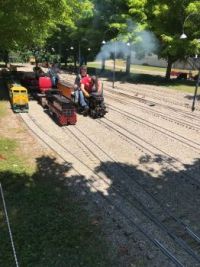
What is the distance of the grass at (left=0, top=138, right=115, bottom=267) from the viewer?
6.44m

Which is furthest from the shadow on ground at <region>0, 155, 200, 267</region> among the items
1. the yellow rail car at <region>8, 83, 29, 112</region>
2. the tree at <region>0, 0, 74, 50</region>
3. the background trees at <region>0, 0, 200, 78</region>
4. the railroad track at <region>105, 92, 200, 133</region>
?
the background trees at <region>0, 0, 200, 78</region>

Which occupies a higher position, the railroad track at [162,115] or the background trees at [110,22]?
the background trees at [110,22]

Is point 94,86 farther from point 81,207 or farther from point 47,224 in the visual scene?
point 47,224

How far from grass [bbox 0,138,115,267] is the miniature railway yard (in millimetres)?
442

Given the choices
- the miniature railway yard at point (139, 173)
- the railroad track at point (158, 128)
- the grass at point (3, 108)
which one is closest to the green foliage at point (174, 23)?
the miniature railway yard at point (139, 173)

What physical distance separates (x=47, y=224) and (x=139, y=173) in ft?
13.4

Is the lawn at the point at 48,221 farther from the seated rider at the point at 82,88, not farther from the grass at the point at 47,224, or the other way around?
the seated rider at the point at 82,88

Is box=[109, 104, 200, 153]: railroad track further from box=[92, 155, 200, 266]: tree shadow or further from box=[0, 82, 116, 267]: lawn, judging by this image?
box=[0, 82, 116, 267]: lawn

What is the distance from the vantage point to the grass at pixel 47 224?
21.1ft

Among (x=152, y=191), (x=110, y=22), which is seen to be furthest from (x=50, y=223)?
(x=110, y=22)

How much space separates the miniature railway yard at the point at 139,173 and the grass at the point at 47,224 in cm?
44

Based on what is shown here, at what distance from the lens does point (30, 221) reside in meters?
7.57

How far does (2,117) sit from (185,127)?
31.2 feet

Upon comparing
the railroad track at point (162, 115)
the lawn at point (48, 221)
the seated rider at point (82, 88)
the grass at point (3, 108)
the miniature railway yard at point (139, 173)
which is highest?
the seated rider at point (82, 88)
